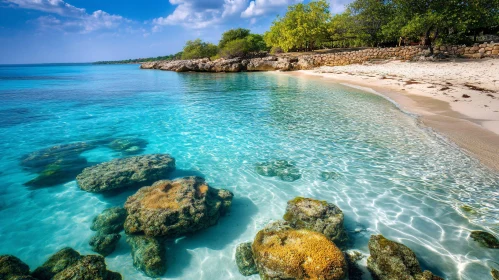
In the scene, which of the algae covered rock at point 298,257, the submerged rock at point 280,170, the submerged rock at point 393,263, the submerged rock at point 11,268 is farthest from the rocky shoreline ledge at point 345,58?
the submerged rock at point 11,268

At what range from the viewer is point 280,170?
23.2ft

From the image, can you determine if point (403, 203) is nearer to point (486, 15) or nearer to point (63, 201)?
point (63, 201)

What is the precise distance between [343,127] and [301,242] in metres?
8.07

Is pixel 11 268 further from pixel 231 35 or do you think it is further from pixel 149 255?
pixel 231 35

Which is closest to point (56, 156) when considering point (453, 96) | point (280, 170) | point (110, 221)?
point (110, 221)

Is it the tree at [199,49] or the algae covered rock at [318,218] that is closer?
the algae covered rock at [318,218]

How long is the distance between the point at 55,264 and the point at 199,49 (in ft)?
260

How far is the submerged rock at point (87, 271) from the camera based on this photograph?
327 centimetres

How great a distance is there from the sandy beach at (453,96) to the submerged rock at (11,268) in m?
10.5

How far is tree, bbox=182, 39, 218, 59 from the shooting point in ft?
246

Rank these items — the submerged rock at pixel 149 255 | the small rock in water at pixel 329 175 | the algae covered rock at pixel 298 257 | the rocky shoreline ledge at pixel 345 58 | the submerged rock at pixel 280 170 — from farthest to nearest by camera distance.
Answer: the rocky shoreline ledge at pixel 345 58 < the submerged rock at pixel 280 170 < the small rock in water at pixel 329 175 < the submerged rock at pixel 149 255 < the algae covered rock at pixel 298 257

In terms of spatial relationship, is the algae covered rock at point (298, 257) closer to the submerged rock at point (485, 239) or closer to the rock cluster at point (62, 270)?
the rock cluster at point (62, 270)

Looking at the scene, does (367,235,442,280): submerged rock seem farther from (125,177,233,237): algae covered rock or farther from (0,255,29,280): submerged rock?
(0,255,29,280): submerged rock

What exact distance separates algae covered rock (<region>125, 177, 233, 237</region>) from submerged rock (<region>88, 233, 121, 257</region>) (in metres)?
0.25
